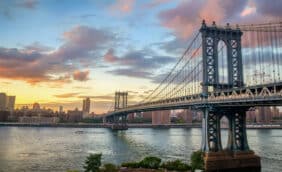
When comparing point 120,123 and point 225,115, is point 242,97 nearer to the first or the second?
point 225,115

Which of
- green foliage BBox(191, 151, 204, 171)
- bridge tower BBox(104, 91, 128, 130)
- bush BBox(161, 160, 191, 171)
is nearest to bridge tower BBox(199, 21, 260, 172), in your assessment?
green foliage BBox(191, 151, 204, 171)

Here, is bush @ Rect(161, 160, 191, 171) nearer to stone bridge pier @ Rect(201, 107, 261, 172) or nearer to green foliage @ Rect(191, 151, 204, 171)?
green foliage @ Rect(191, 151, 204, 171)

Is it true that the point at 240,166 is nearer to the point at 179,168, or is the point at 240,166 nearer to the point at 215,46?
the point at 179,168

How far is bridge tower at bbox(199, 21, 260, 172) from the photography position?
38.4 metres

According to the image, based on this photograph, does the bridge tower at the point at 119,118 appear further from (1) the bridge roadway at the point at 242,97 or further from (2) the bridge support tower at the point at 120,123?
(1) the bridge roadway at the point at 242,97

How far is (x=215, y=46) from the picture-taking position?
141ft

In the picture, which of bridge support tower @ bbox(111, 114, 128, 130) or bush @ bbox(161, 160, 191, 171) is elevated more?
bridge support tower @ bbox(111, 114, 128, 130)

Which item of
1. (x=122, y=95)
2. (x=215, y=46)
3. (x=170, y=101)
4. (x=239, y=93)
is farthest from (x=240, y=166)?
(x=122, y=95)

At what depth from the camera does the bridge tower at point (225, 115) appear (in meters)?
38.4

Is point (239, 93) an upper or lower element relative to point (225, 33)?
lower

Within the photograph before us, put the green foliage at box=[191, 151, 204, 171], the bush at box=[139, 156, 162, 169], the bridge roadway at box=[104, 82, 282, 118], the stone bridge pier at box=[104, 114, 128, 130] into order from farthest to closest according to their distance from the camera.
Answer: the stone bridge pier at box=[104, 114, 128, 130] < the green foliage at box=[191, 151, 204, 171] < the bush at box=[139, 156, 162, 169] < the bridge roadway at box=[104, 82, 282, 118]

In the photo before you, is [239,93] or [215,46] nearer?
[239,93]

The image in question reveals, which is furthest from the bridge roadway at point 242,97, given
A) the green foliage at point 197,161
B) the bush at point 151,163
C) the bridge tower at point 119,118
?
the bridge tower at point 119,118

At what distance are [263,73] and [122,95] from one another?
551ft
